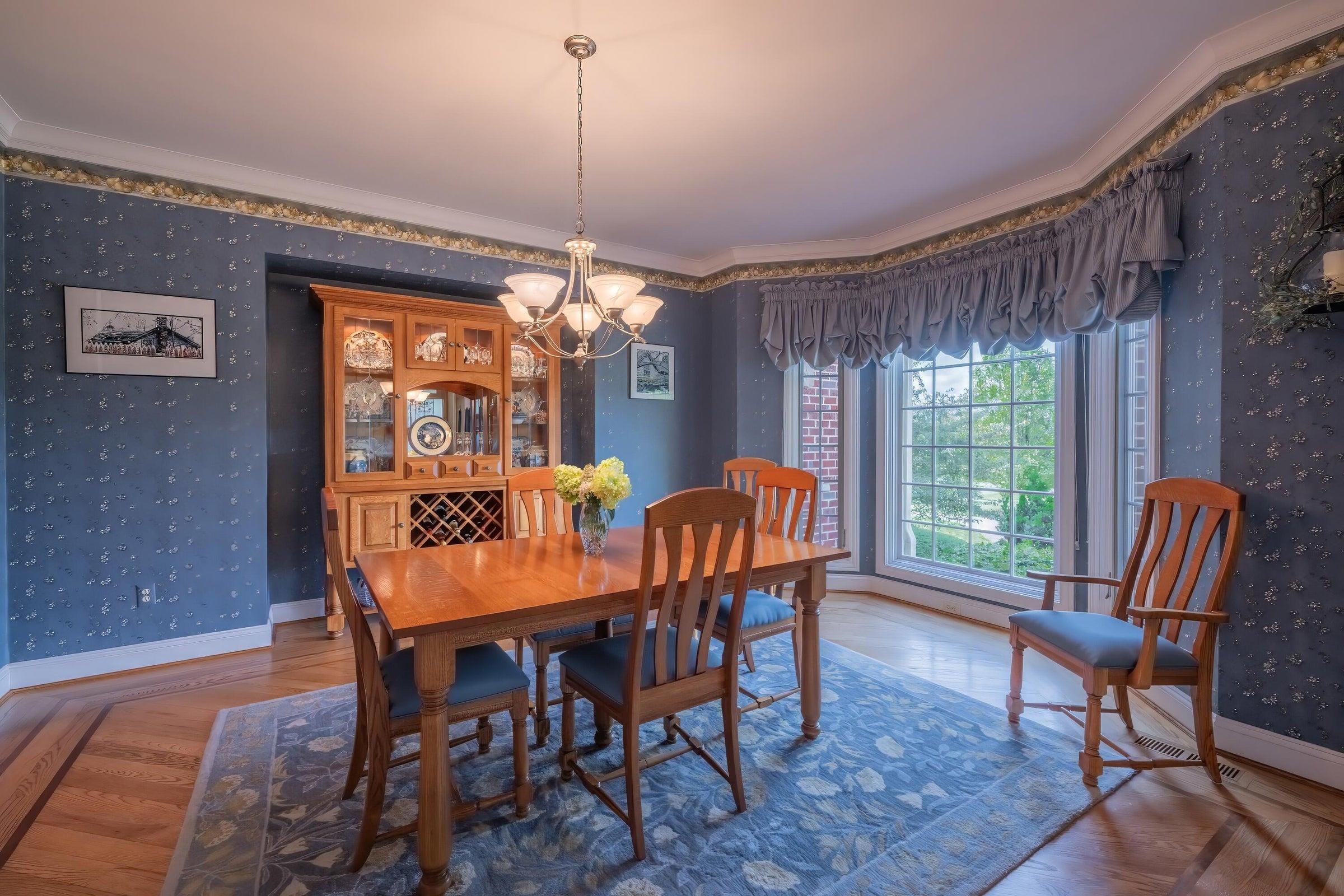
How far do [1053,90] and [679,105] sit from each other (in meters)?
1.49

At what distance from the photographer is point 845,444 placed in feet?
14.1

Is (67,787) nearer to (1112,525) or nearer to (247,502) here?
(247,502)

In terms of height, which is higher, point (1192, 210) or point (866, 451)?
point (1192, 210)

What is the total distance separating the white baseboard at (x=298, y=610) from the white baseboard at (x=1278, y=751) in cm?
441

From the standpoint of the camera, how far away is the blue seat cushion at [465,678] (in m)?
1.63

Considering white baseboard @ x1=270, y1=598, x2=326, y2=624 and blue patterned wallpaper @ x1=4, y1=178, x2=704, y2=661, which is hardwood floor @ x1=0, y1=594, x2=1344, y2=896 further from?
white baseboard @ x1=270, y1=598, x2=326, y2=624

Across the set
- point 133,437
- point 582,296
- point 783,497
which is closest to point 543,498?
point 582,296

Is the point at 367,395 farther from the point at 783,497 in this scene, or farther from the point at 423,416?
the point at 783,497

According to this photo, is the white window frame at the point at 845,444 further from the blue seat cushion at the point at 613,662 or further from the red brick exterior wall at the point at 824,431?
the blue seat cushion at the point at 613,662

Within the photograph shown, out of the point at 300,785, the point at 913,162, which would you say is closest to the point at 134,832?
the point at 300,785

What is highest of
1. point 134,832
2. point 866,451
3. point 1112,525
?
point 866,451

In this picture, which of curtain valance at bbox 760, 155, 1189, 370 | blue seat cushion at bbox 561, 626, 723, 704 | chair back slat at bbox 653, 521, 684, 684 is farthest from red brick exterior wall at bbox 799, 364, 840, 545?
chair back slat at bbox 653, 521, 684, 684

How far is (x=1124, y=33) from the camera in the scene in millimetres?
2010

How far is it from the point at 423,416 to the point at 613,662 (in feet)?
8.21
